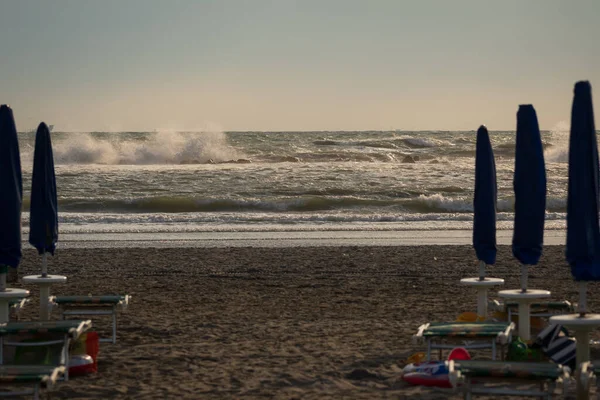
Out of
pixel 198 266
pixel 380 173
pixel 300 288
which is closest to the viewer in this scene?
pixel 300 288

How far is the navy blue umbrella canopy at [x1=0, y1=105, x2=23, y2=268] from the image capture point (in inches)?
306

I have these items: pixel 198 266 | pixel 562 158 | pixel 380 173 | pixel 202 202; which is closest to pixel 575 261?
pixel 198 266

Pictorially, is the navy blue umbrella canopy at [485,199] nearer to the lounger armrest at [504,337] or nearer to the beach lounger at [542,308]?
the beach lounger at [542,308]

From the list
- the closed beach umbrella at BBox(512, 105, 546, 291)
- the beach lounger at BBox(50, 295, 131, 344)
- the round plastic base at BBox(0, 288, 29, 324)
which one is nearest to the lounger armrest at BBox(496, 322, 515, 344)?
the closed beach umbrella at BBox(512, 105, 546, 291)

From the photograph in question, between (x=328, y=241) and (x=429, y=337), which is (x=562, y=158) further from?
(x=429, y=337)

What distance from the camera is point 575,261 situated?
19.1ft

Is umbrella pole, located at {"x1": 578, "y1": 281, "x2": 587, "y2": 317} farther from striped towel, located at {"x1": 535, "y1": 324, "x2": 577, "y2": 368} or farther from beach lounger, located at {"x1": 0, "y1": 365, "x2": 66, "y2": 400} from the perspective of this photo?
beach lounger, located at {"x1": 0, "y1": 365, "x2": 66, "y2": 400}

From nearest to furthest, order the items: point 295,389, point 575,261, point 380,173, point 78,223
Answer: point 575,261, point 295,389, point 78,223, point 380,173

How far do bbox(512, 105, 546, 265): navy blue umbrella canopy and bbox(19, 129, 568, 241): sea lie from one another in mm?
14880

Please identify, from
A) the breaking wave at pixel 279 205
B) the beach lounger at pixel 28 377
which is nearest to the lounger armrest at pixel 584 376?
the beach lounger at pixel 28 377

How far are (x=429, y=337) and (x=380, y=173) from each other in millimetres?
35191

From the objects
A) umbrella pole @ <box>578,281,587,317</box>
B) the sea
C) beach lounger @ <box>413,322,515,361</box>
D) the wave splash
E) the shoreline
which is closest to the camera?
umbrella pole @ <box>578,281,587,317</box>

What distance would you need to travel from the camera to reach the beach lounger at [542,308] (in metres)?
8.70

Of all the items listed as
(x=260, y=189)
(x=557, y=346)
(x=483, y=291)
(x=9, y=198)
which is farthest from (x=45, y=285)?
(x=260, y=189)
